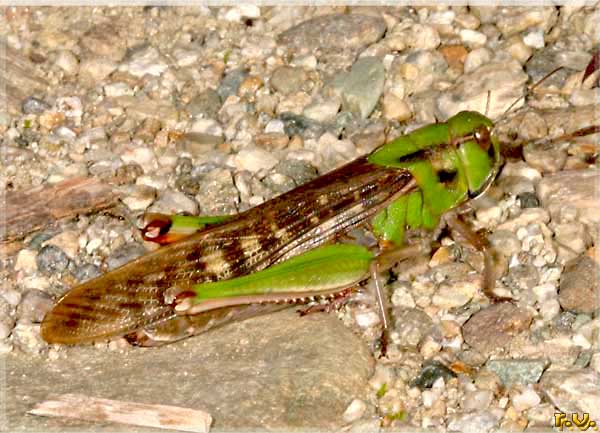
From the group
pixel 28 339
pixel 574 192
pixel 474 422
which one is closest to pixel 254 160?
pixel 28 339

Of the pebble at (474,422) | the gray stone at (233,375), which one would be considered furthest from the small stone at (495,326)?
the gray stone at (233,375)

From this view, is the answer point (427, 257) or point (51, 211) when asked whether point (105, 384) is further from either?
point (427, 257)

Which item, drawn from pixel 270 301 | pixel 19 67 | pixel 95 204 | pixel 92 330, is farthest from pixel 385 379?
pixel 19 67

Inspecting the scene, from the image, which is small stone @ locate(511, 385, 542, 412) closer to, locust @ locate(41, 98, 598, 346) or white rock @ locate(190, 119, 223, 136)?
locust @ locate(41, 98, 598, 346)

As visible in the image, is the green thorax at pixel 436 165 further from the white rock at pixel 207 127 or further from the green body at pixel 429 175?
the white rock at pixel 207 127

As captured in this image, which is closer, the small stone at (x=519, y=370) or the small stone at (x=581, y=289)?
the small stone at (x=519, y=370)

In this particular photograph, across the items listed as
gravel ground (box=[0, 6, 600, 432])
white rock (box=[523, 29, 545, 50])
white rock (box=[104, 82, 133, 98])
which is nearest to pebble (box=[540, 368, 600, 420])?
gravel ground (box=[0, 6, 600, 432])
